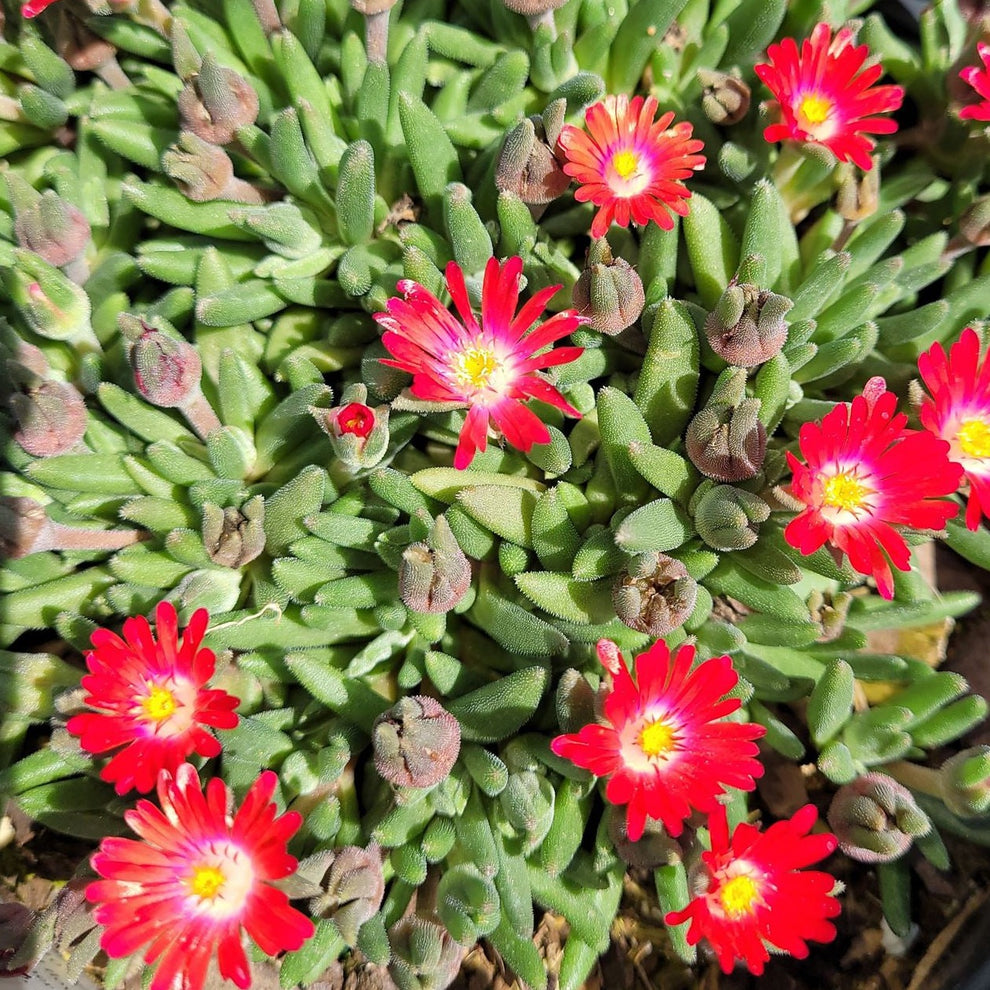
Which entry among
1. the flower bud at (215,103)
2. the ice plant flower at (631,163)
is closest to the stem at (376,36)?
the flower bud at (215,103)

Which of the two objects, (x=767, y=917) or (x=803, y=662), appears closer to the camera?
(x=767, y=917)

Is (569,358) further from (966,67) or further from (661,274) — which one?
(966,67)

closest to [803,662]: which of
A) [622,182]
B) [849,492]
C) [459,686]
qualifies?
[849,492]

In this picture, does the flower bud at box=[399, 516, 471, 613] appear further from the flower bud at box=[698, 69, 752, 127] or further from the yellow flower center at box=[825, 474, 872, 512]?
the flower bud at box=[698, 69, 752, 127]

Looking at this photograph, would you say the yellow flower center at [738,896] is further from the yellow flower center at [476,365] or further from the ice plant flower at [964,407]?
the yellow flower center at [476,365]

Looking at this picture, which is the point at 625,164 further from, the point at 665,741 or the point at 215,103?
the point at 665,741

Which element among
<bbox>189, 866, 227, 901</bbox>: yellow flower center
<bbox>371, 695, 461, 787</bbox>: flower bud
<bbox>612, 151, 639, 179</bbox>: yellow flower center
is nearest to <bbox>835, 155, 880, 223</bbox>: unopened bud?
<bbox>612, 151, 639, 179</bbox>: yellow flower center

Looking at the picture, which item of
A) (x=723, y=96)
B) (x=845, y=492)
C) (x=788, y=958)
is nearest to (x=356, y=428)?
(x=845, y=492)
